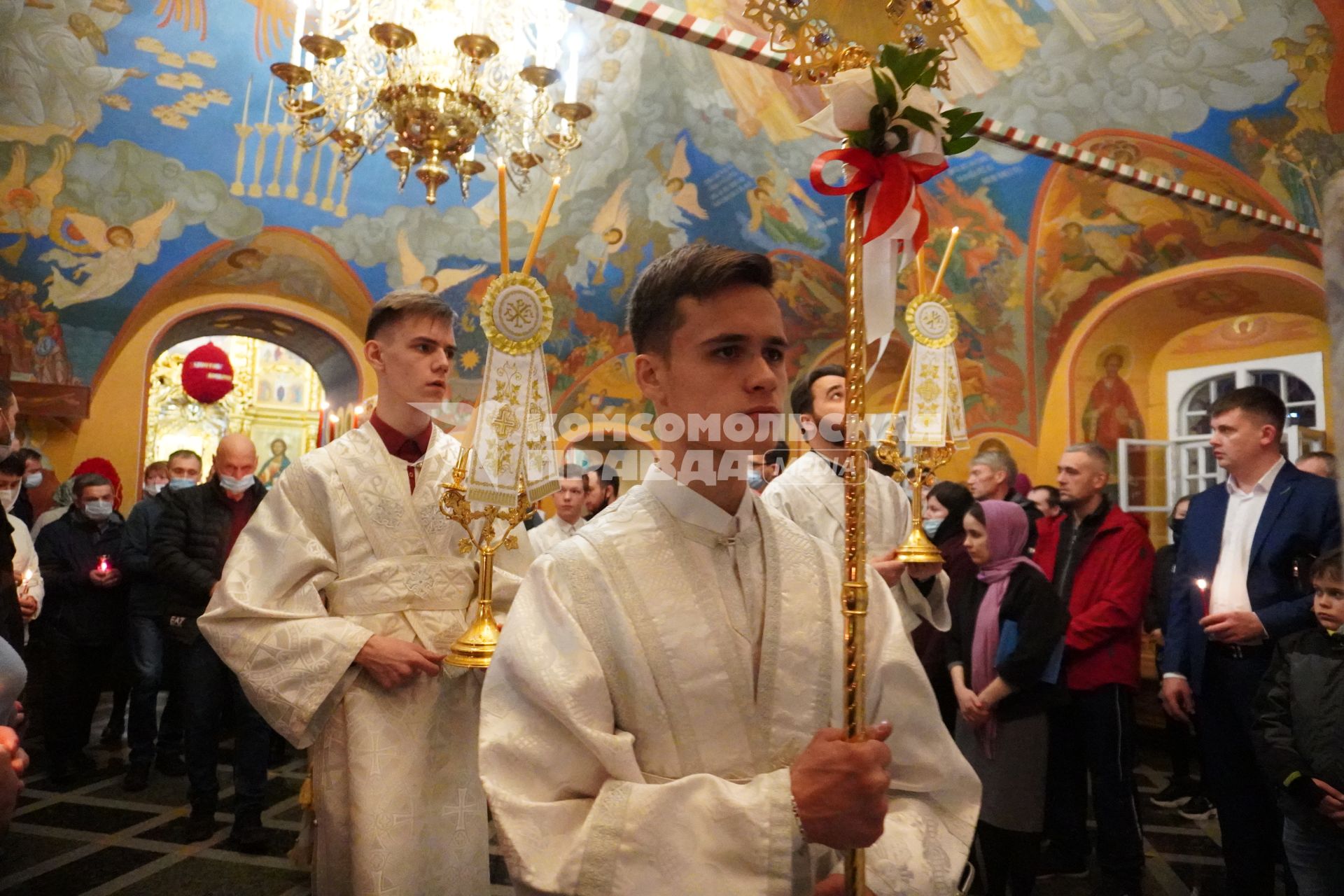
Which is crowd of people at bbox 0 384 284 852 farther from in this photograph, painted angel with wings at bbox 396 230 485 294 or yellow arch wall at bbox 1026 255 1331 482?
yellow arch wall at bbox 1026 255 1331 482

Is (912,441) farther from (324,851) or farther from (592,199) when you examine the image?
(592,199)

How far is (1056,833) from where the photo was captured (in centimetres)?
438

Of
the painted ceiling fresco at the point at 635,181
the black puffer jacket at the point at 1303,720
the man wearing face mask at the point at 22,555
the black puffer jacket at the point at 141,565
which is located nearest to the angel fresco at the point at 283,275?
the painted ceiling fresco at the point at 635,181

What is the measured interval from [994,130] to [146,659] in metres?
6.62

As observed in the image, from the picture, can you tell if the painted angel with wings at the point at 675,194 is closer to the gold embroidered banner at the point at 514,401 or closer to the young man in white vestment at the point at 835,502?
the young man in white vestment at the point at 835,502

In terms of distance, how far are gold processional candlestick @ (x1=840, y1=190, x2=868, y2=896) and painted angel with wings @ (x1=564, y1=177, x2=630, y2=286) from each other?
437 inches

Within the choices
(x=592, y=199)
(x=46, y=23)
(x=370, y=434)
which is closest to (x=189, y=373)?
(x=46, y=23)

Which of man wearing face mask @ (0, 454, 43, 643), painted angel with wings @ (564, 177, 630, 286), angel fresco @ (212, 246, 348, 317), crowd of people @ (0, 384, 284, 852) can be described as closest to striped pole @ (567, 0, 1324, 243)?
crowd of people @ (0, 384, 284, 852)

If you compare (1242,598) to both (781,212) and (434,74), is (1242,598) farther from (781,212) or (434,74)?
(781,212)

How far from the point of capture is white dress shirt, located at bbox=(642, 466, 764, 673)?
1627 mm

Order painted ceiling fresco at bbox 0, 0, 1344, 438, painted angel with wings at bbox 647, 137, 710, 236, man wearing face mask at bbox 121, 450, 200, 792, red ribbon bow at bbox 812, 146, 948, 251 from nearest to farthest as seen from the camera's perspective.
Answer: red ribbon bow at bbox 812, 146, 948, 251, man wearing face mask at bbox 121, 450, 200, 792, painted ceiling fresco at bbox 0, 0, 1344, 438, painted angel with wings at bbox 647, 137, 710, 236

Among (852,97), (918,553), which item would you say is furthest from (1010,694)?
(852,97)

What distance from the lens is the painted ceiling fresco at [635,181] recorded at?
862 centimetres

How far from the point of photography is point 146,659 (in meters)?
5.70
